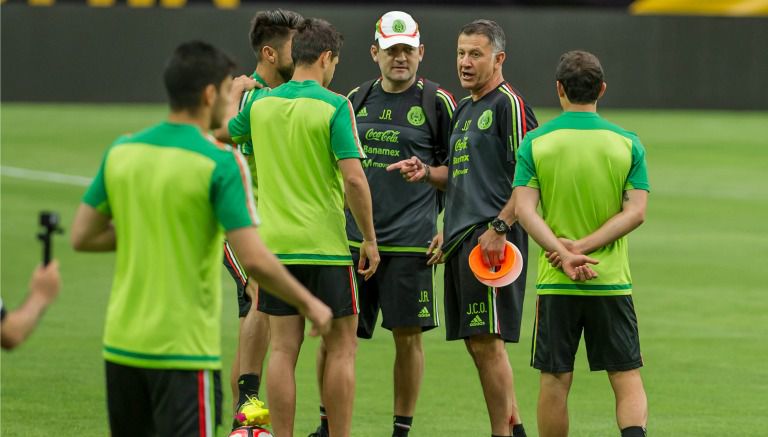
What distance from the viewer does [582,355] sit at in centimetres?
1142

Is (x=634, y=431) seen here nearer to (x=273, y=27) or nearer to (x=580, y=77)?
(x=580, y=77)

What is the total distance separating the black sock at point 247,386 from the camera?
322 inches

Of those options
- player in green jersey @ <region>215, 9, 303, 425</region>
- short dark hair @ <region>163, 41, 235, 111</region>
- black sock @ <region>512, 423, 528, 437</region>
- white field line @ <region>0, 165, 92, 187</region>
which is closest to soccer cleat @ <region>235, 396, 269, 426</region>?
player in green jersey @ <region>215, 9, 303, 425</region>

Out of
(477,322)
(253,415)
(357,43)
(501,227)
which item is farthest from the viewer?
(357,43)

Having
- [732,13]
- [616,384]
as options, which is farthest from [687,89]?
[616,384]

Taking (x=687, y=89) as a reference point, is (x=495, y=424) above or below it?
below

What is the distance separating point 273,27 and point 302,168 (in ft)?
4.43

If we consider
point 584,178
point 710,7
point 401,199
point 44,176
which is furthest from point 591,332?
point 710,7

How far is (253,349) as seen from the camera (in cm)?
839

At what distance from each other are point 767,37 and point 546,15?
5733 mm

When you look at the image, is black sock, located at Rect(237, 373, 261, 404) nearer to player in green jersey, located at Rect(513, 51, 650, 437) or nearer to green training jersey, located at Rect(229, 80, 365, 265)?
green training jersey, located at Rect(229, 80, 365, 265)

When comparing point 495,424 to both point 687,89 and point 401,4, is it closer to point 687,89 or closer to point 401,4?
point 401,4

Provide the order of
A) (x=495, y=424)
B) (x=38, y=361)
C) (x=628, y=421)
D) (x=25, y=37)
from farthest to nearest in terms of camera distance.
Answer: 1. (x=25, y=37)
2. (x=38, y=361)
3. (x=495, y=424)
4. (x=628, y=421)

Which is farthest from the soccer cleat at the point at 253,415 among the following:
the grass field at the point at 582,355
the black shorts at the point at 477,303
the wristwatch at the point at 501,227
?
the wristwatch at the point at 501,227
